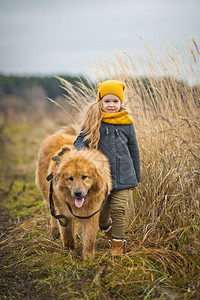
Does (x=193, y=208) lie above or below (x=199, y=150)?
below

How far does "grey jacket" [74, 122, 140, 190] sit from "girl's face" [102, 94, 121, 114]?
5.9 inches

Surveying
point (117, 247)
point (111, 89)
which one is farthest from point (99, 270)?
point (111, 89)

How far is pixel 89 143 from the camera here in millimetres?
3029

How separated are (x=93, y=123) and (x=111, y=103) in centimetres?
28

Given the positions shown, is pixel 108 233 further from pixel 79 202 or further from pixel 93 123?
pixel 93 123

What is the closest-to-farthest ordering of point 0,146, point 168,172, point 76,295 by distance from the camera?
point 76,295
point 168,172
point 0,146

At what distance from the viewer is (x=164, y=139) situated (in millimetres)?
3504

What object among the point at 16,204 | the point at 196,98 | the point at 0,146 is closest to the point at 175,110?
the point at 196,98

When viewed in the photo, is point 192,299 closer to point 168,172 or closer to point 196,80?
point 168,172

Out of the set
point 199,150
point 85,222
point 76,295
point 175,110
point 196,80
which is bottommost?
point 76,295

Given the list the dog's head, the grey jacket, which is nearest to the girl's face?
the grey jacket

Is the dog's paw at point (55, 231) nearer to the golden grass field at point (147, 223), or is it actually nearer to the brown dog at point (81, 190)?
the golden grass field at point (147, 223)

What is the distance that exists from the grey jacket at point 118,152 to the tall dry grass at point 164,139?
1.19ft

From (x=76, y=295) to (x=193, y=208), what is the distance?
1.29 meters
